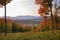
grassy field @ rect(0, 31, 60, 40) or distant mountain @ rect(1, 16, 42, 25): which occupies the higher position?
distant mountain @ rect(1, 16, 42, 25)

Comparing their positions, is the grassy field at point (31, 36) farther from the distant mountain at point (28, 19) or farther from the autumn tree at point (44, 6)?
the autumn tree at point (44, 6)

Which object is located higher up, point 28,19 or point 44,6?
point 44,6

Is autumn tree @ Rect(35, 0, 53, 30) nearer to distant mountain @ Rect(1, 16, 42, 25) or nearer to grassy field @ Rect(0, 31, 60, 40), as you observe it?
distant mountain @ Rect(1, 16, 42, 25)

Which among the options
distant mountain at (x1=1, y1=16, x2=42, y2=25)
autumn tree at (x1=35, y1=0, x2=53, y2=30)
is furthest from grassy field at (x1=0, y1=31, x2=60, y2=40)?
autumn tree at (x1=35, y1=0, x2=53, y2=30)

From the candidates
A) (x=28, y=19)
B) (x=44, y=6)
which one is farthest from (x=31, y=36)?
(x=44, y=6)

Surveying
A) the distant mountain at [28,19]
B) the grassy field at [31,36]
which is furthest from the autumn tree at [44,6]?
the grassy field at [31,36]

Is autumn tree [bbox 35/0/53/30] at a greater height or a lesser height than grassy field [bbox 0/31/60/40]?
greater

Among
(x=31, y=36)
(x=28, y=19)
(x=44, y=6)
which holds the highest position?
(x=44, y=6)

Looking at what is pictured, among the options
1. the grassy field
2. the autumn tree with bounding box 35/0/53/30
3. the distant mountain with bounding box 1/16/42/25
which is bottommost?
the grassy field

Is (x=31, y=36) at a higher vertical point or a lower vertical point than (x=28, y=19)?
lower

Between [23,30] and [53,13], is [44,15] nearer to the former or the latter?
[53,13]

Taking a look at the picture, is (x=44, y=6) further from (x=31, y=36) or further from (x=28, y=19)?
(x=31, y=36)

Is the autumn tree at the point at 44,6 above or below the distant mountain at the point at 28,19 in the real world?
above

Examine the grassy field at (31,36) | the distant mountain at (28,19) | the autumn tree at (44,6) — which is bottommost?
the grassy field at (31,36)
